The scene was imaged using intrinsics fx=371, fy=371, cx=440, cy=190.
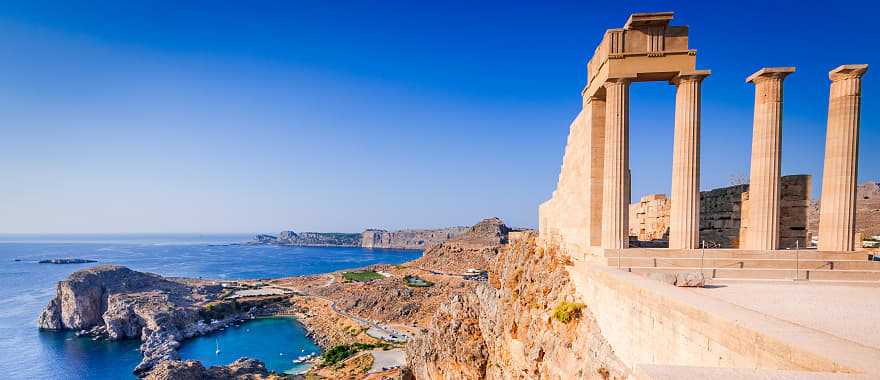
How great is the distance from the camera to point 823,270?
10508 millimetres

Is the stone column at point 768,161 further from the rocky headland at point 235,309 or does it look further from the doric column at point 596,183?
the rocky headland at point 235,309

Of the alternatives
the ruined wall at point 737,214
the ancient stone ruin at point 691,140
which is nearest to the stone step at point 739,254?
the ancient stone ruin at point 691,140

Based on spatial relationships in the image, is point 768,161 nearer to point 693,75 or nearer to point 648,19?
point 693,75

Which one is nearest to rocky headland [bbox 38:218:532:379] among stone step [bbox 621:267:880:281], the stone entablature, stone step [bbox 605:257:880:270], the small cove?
the small cove

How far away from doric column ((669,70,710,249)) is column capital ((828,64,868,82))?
412 cm

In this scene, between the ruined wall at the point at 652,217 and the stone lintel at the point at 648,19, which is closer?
the stone lintel at the point at 648,19

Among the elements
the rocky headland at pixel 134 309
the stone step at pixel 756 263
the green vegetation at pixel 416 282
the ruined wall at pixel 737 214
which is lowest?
the rocky headland at pixel 134 309

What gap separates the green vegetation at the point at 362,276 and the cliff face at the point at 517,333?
52.8 m

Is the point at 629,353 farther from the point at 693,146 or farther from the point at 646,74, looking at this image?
the point at 646,74

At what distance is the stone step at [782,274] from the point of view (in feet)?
33.4

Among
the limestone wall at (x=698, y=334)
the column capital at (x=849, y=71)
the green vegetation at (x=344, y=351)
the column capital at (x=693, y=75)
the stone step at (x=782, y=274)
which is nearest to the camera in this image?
the limestone wall at (x=698, y=334)

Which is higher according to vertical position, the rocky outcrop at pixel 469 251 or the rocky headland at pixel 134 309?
the rocky outcrop at pixel 469 251

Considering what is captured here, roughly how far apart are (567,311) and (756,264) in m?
5.56

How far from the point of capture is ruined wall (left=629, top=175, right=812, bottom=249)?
13734mm
